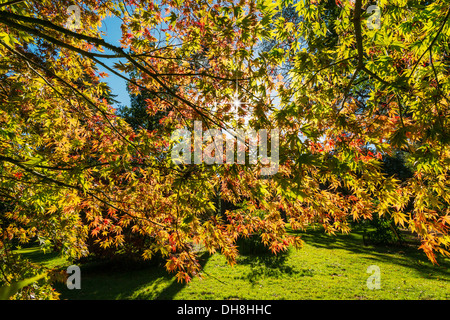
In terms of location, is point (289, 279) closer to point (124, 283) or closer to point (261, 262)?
point (261, 262)

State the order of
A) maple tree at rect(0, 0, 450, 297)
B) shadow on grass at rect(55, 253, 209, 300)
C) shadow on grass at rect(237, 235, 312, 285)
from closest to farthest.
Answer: maple tree at rect(0, 0, 450, 297), shadow on grass at rect(55, 253, 209, 300), shadow on grass at rect(237, 235, 312, 285)

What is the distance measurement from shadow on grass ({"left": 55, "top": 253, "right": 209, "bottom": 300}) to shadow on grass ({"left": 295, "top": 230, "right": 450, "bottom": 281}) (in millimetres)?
5787

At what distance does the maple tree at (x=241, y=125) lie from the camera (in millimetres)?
2301

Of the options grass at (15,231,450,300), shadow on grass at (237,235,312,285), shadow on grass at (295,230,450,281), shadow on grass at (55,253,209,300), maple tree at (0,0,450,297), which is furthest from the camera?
shadow on grass at (295,230,450,281)

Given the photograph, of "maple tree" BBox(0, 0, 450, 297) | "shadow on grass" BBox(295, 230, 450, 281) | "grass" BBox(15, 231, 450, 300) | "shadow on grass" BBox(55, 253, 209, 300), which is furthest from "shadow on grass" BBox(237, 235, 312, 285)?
"maple tree" BBox(0, 0, 450, 297)

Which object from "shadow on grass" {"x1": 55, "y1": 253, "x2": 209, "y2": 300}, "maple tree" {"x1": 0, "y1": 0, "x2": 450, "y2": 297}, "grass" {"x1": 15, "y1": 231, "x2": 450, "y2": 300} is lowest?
"shadow on grass" {"x1": 55, "y1": 253, "x2": 209, "y2": 300}

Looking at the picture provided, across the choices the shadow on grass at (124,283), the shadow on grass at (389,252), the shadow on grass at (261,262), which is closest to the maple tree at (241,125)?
the shadow on grass at (124,283)

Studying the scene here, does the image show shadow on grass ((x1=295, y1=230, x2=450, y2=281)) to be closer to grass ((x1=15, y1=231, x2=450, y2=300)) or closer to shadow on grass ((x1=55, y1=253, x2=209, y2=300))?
grass ((x1=15, y1=231, x2=450, y2=300))

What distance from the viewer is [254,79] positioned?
2.90m

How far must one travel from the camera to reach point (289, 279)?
6.71 m

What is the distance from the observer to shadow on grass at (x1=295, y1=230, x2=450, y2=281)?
7361 mm

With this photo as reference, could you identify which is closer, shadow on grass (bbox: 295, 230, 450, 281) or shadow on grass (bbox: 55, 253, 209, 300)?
shadow on grass (bbox: 55, 253, 209, 300)

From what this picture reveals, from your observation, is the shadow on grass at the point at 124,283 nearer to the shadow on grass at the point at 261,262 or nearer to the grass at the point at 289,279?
the grass at the point at 289,279
